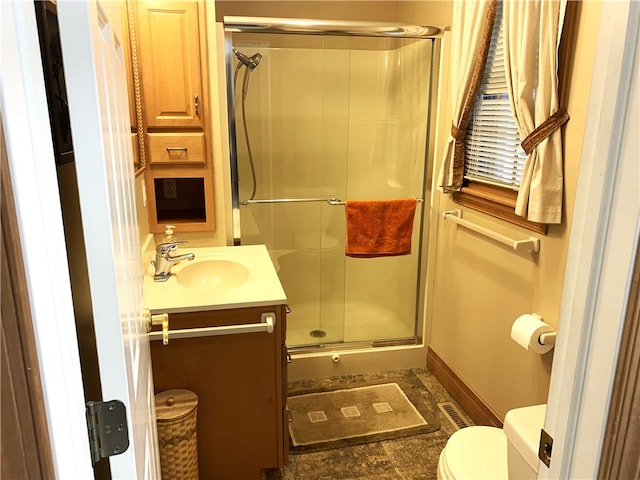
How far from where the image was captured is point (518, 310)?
2.09m

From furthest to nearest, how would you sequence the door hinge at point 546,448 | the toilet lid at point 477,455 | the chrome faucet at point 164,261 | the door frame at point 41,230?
the chrome faucet at point 164,261
the toilet lid at point 477,455
the door hinge at point 546,448
the door frame at point 41,230

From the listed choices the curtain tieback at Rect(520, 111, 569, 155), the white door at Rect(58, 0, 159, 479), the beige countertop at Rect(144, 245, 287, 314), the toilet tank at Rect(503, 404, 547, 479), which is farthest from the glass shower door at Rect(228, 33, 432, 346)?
the white door at Rect(58, 0, 159, 479)

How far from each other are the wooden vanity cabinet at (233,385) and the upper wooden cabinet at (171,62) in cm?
96

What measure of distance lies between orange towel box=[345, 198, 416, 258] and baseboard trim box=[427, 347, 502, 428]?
27.0 inches

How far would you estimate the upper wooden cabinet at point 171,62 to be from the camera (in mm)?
2053

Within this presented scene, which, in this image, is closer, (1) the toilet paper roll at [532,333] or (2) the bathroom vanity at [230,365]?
(2) the bathroom vanity at [230,365]

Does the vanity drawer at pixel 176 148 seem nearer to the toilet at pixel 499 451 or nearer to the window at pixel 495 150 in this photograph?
the window at pixel 495 150

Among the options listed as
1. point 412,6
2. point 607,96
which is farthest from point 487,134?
point 607,96

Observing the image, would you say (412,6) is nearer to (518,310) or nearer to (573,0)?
(573,0)

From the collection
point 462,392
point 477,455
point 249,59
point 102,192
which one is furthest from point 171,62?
point 462,392

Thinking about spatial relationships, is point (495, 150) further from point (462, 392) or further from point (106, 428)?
point (106, 428)

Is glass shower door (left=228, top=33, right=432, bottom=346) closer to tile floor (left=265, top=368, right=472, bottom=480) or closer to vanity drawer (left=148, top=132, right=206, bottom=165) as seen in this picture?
vanity drawer (left=148, top=132, right=206, bottom=165)

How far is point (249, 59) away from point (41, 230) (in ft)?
7.34

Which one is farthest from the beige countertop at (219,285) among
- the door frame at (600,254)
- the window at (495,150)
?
the door frame at (600,254)
